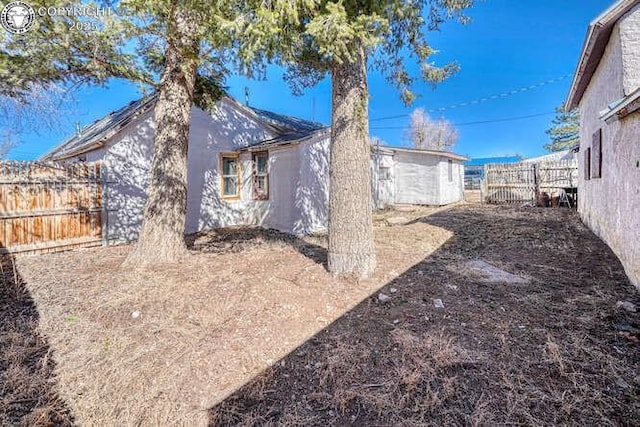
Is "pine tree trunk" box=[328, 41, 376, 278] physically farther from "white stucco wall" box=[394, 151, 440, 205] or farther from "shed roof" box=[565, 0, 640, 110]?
"white stucco wall" box=[394, 151, 440, 205]

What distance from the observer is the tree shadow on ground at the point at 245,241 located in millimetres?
6136

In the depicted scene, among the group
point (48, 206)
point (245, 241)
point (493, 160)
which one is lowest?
point (245, 241)

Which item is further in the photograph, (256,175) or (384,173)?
(384,173)

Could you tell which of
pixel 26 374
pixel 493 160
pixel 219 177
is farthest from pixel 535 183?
pixel 493 160

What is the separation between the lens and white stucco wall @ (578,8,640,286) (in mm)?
4105

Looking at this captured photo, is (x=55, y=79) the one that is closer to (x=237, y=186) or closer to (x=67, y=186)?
(x=67, y=186)

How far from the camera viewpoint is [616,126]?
197 inches

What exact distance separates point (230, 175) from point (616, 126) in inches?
371

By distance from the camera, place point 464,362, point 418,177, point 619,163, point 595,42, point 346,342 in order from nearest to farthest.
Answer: point 464,362 → point 346,342 → point 619,163 → point 595,42 → point 418,177

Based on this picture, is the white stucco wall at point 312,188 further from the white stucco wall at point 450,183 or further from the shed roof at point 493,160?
the shed roof at point 493,160

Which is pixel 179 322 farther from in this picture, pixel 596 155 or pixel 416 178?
pixel 416 178

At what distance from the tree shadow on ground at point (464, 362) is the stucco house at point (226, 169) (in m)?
5.50

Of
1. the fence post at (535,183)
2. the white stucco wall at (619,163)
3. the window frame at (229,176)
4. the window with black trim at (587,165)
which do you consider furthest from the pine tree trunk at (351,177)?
the fence post at (535,183)

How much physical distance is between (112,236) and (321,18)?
7.83m
